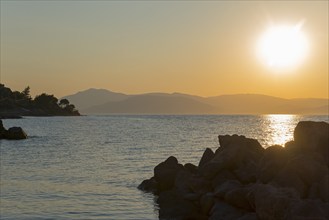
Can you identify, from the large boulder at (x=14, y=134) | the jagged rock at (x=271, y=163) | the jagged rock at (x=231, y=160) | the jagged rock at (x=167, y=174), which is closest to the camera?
the jagged rock at (x=271, y=163)

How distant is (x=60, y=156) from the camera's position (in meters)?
60.2

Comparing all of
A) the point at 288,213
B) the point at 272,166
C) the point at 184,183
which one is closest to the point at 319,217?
the point at 288,213

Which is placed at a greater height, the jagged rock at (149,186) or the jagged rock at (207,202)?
the jagged rock at (207,202)

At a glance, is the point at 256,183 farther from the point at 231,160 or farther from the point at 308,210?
the point at 308,210

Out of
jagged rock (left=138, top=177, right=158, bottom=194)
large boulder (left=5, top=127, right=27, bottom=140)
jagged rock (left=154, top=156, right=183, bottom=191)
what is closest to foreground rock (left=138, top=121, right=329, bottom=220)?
jagged rock (left=154, top=156, right=183, bottom=191)

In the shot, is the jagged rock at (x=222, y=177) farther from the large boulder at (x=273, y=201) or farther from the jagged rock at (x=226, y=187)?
the large boulder at (x=273, y=201)

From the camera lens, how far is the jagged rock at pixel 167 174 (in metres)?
32.0

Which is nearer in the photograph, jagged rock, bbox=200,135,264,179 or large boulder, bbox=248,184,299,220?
large boulder, bbox=248,184,299,220

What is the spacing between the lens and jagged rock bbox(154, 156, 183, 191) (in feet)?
105

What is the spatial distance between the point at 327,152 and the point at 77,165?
1228 inches

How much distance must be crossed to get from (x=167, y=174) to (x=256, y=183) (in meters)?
9.59

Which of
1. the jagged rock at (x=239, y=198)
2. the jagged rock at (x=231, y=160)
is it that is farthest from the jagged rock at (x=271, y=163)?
the jagged rock at (x=239, y=198)

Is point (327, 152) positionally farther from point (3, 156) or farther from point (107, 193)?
point (3, 156)

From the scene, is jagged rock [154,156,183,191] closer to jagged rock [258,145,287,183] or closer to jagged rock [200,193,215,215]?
jagged rock [200,193,215,215]
